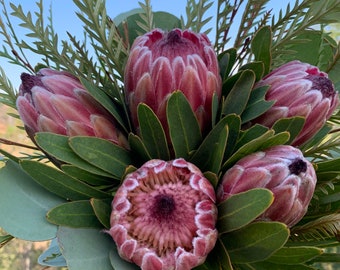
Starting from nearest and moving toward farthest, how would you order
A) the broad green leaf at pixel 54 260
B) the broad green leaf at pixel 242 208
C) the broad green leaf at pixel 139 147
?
the broad green leaf at pixel 242 208, the broad green leaf at pixel 139 147, the broad green leaf at pixel 54 260

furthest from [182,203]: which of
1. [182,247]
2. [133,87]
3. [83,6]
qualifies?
[83,6]

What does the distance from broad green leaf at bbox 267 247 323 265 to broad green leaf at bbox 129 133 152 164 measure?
0.18 metres

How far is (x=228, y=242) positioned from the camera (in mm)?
549

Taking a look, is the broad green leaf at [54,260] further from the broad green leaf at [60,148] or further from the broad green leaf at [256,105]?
the broad green leaf at [256,105]

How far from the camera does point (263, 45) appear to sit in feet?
2.09

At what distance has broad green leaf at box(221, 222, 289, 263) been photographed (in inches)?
19.1

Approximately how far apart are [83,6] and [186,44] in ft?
0.55

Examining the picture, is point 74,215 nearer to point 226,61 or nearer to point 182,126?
point 182,126

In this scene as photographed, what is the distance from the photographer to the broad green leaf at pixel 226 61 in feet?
2.18

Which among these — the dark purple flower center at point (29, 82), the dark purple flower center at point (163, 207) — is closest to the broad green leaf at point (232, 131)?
the dark purple flower center at point (163, 207)

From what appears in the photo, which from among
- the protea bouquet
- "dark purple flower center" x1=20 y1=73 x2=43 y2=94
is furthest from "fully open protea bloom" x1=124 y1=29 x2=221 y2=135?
"dark purple flower center" x1=20 y1=73 x2=43 y2=94

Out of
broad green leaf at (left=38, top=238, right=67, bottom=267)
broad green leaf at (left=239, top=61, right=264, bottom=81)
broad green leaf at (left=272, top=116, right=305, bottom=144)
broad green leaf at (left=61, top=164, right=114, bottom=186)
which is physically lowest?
broad green leaf at (left=38, top=238, right=67, bottom=267)

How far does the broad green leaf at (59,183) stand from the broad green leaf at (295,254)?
8.1 inches

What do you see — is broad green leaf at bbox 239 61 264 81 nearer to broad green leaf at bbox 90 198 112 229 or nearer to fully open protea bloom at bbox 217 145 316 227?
fully open protea bloom at bbox 217 145 316 227
